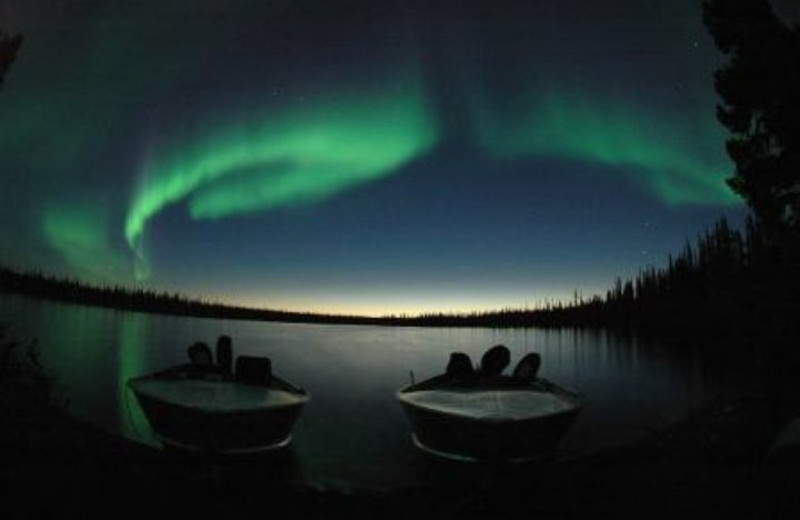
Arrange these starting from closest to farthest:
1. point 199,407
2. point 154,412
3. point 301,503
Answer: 1. point 301,503
2. point 199,407
3. point 154,412

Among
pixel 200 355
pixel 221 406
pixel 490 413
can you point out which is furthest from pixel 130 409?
pixel 490 413

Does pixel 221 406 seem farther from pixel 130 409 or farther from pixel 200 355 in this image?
→ pixel 130 409

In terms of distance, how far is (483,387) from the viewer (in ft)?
65.7

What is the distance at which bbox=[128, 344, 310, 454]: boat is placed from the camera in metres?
16.9

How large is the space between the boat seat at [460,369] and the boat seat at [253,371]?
21.9 ft

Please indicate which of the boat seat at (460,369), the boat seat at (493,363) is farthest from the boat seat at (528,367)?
the boat seat at (460,369)

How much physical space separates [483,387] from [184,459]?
33.0ft

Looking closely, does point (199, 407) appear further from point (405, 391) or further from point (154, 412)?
point (405, 391)

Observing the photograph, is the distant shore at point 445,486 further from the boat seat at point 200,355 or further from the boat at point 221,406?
the boat seat at point 200,355

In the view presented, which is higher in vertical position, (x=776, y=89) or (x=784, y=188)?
(x=776, y=89)

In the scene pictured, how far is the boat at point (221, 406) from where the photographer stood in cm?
1692

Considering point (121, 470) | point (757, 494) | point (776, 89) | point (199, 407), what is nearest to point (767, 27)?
point (776, 89)

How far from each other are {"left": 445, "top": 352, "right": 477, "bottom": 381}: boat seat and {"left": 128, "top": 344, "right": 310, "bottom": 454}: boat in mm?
5495

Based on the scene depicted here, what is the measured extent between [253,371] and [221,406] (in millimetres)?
2924
